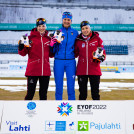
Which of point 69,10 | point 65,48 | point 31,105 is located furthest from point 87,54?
point 69,10

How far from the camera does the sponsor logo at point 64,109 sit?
72.1 inches

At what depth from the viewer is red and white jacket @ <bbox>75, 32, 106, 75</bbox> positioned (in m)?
3.04

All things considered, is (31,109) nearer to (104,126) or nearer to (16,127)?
(16,127)

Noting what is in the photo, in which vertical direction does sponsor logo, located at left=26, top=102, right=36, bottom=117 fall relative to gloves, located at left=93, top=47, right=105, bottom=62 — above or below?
below

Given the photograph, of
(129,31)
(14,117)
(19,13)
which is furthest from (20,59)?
(14,117)

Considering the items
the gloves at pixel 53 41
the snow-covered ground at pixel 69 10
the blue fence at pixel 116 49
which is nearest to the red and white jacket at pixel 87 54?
the gloves at pixel 53 41

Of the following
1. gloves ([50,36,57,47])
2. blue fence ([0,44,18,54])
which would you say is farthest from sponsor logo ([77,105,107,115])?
blue fence ([0,44,18,54])

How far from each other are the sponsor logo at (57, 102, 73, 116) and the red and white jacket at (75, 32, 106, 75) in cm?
123

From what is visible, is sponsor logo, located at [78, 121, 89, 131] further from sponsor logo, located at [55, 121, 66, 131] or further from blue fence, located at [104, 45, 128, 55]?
blue fence, located at [104, 45, 128, 55]

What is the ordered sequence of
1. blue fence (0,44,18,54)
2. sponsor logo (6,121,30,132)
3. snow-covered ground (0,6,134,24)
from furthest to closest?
snow-covered ground (0,6,134,24) → blue fence (0,44,18,54) → sponsor logo (6,121,30,132)

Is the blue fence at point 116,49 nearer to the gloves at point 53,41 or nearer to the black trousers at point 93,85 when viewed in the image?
the black trousers at point 93,85

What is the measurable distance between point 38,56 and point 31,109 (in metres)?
1.30

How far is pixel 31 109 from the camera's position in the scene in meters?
1.82

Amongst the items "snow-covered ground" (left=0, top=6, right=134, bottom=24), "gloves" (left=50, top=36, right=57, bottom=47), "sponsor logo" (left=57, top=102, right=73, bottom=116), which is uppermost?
"snow-covered ground" (left=0, top=6, right=134, bottom=24)
